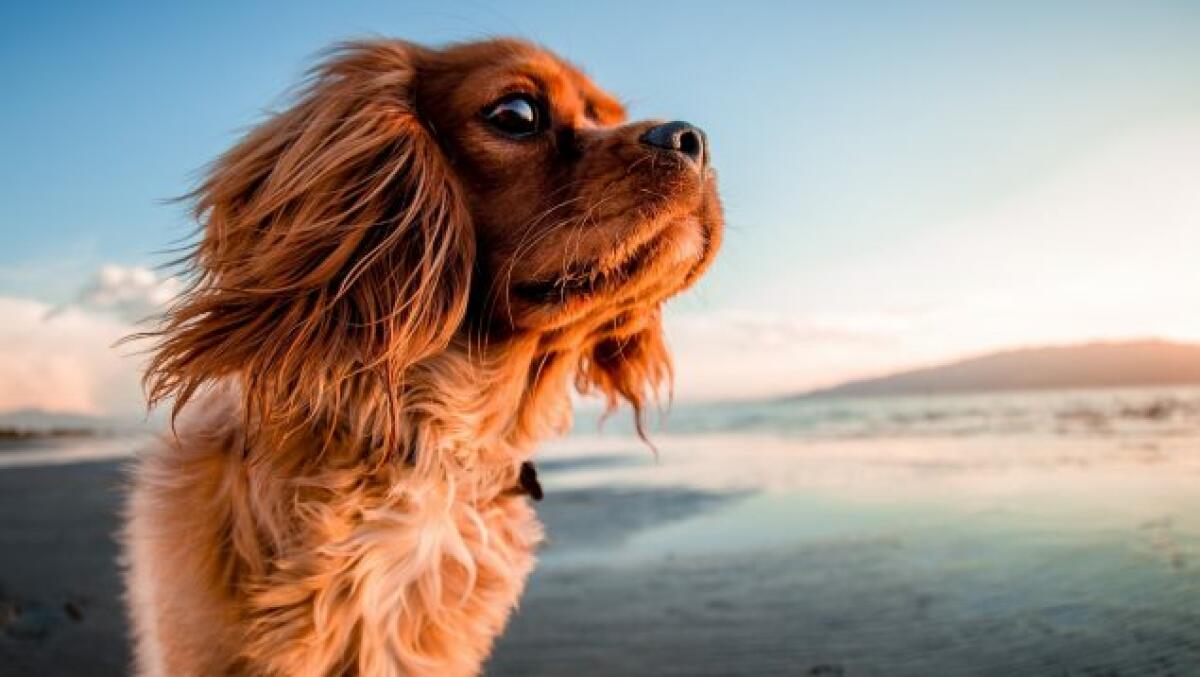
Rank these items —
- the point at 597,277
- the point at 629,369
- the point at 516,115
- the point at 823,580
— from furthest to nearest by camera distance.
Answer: the point at 823,580
the point at 629,369
the point at 516,115
the point at 597,277

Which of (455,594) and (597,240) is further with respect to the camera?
(455,594)

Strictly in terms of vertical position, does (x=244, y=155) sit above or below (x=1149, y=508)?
above

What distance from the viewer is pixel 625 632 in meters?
5.11

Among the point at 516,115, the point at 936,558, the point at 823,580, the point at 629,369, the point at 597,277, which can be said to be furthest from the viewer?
the point at 936,558

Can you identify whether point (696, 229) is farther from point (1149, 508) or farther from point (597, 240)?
point (1149, 508)

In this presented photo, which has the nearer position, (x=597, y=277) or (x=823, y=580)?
(x=597, y=277)

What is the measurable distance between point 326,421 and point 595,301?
0.80 meters

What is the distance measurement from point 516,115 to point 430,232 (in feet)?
1.42

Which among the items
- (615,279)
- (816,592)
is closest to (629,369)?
(615,279)

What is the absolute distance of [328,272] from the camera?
7.72ft

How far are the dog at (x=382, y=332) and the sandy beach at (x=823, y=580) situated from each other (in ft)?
4.49

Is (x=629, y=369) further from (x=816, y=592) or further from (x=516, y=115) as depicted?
(x=816, y=592)

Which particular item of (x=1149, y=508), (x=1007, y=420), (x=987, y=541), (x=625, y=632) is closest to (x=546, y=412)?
(x=625, y=632)

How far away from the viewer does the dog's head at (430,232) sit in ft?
7.47
